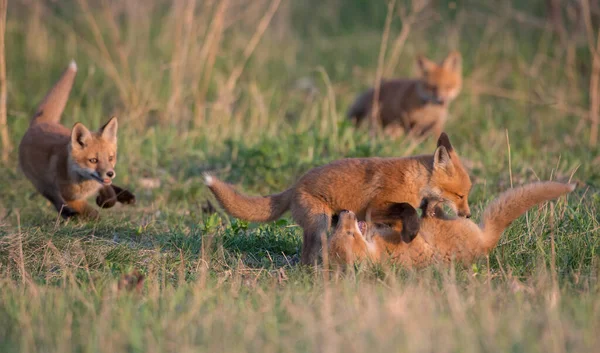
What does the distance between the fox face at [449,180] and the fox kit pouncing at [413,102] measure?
594cm

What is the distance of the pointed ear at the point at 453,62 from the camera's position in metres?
12.2

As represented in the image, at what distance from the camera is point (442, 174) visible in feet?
18.6

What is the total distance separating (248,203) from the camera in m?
5.73

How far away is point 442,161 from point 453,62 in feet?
23.2

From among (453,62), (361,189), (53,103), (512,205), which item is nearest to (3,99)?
(53,103)

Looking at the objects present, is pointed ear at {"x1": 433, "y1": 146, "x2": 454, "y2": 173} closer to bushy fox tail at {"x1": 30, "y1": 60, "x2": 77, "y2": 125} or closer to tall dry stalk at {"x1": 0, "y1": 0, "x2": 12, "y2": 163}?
bushy fox tail at {"x1": 30, "y1": 60, "x2": 77, "y2": 125}

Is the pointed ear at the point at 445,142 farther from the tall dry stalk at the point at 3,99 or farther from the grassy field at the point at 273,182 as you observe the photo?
the tall dry stalk at the point at 3,99

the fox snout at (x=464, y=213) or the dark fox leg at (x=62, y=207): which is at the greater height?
the fox snout at (x=464, y=213)

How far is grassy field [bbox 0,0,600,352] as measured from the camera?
3729 millimetres

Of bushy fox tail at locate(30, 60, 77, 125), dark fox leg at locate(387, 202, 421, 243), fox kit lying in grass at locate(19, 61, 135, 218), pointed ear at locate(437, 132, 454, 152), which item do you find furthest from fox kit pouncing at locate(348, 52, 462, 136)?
dark fox leg at locate(387, 202, 421, 243)

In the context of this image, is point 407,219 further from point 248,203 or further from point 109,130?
point 109,130

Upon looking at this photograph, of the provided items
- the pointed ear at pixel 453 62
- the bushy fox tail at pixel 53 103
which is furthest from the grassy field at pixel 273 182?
the bushy fox tail at pixel 53 103

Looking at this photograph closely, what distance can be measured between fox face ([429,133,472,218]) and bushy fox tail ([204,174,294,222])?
42.8 inches

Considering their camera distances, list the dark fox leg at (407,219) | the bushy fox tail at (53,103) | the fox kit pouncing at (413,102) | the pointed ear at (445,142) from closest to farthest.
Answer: the dark fox leg at (407,219), the pointed ear at (445,142), the bushy fox tail at (53,103), the fox kit pouncing at (413,102)
